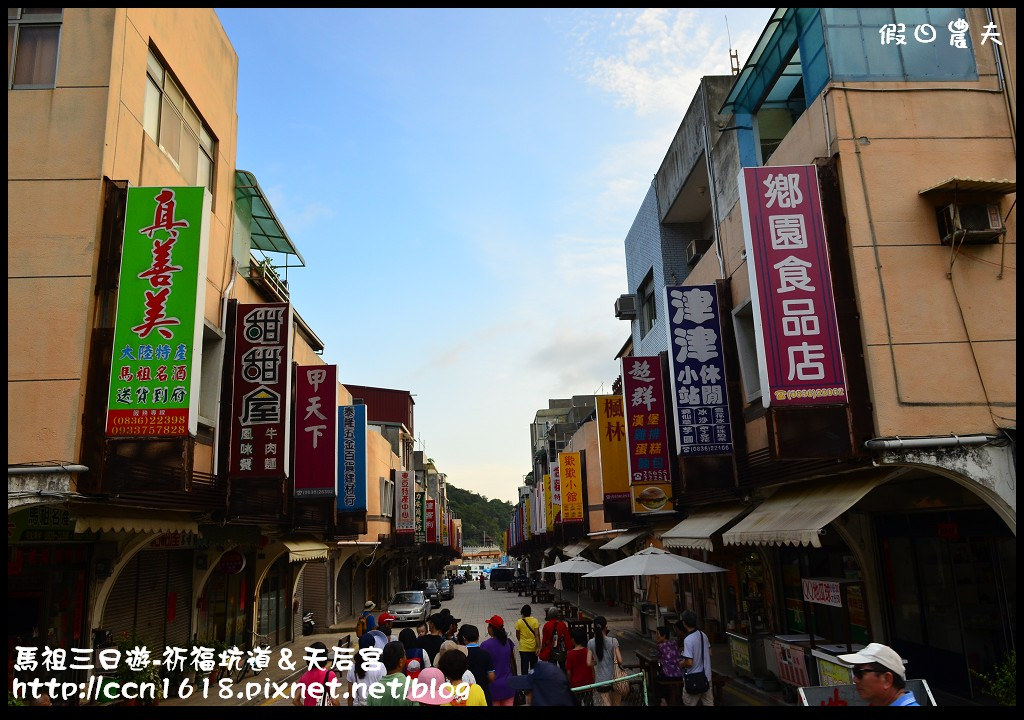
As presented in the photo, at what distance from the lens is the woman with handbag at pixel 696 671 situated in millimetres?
9609

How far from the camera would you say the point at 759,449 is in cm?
1362

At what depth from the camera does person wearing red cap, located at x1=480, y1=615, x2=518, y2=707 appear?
790cm

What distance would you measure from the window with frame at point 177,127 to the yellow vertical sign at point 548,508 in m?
27.7

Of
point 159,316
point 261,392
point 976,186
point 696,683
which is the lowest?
point 696,683

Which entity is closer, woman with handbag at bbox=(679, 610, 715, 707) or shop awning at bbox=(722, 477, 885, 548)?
woman with handbag at bbox=(679, 610, 715, 707)

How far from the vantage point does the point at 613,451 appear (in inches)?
894

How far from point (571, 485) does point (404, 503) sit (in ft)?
42.2

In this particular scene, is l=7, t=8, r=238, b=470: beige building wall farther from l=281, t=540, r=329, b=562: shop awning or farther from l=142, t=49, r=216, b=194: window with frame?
l=281, t=540, r=329, b=562: shop awning

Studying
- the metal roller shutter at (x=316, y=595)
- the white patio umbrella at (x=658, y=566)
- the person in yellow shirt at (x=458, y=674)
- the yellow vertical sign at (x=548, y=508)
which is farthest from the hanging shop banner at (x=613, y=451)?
the yellow vertical sign at (x=548, y=508)

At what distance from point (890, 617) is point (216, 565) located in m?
14.1

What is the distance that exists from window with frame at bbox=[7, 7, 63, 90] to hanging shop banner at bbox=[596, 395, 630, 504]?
1645 cm

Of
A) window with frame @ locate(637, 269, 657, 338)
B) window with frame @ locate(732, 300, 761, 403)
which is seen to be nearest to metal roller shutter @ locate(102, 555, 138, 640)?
window with frame @ locate(732, 300, 761, 403)

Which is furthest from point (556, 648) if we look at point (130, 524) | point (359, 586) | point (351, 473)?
point (359, 586)

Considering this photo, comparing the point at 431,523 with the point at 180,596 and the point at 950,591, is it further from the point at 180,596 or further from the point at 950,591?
the point at 950,591
